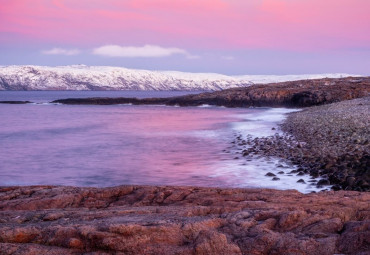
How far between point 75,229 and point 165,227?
76 cm

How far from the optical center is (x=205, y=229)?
3.71m

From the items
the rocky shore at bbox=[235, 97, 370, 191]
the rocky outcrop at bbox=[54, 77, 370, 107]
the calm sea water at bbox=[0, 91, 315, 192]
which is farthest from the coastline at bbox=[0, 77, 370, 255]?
the rocky outcrop at bbox=[54, 77, 370, 107]

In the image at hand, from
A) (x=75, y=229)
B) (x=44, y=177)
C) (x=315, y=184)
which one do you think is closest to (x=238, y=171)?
(x=315, y=184)

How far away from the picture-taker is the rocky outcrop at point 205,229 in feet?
11.4

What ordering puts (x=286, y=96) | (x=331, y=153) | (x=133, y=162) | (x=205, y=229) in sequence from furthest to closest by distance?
1. (x=286, y=96)
2. (x=133, y=162)
3. (x=331, y=153)
4. (x=205, y=229)

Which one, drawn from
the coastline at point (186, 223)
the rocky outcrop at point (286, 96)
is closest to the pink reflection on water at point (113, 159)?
the coastline at point (186, 223)

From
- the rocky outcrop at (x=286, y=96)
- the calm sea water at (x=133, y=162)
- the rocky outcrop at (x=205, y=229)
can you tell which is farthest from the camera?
the rocky outcrop at (x=286, y=96)

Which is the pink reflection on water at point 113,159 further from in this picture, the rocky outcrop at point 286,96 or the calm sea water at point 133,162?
the rocky outcrop at point 286,96

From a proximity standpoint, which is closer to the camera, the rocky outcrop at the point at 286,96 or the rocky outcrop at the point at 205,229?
the rocky outcrop at the point at 205,229

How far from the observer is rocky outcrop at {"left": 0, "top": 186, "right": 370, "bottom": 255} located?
3.48 m

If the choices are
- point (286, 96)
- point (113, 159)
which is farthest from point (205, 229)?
point (286, 96)

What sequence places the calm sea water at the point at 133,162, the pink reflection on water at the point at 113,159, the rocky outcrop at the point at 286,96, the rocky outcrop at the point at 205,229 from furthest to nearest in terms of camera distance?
the rocky outcrop at the point at 286,96, the pink reflection on water at the point at 113,159, the calm sea water at the point at 133,162, the rocky outcrop at the point at 205,229

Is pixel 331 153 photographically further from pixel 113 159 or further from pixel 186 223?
pixel 186 223

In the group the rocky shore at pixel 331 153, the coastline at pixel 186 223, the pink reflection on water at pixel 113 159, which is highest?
the coastline at pixel 186 223
